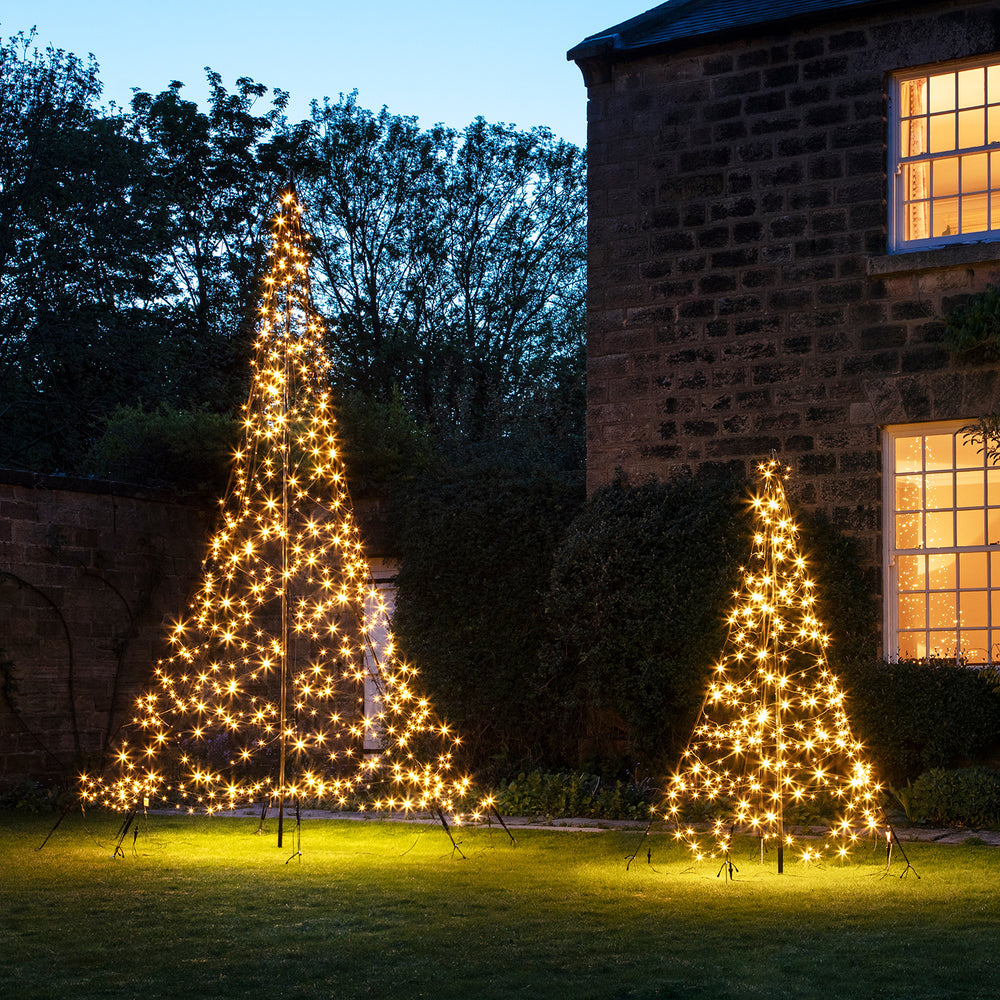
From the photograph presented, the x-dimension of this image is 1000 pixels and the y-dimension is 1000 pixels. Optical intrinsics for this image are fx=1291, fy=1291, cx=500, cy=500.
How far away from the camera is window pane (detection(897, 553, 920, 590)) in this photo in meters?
9.01

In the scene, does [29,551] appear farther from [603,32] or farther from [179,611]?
[603,32]

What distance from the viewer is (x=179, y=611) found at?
11.1m

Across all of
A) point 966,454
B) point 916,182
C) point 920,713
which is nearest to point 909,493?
point 966,454

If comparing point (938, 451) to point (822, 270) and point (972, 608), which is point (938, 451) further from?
point (822, 270)

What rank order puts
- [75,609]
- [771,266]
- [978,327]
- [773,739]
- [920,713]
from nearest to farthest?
[920,713] < [978,327] < [773,739] < [771,266] < [75,609]

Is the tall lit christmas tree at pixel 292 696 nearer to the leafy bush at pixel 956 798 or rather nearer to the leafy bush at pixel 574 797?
the leafy bush at pixel 574 797

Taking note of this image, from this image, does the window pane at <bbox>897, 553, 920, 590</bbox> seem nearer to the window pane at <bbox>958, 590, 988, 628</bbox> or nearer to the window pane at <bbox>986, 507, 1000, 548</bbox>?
the window pane at <bbox>958, 590, 988, 628</bbox>

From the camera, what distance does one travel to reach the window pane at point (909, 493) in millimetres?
9039

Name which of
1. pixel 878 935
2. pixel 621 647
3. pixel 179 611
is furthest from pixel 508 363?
pixel 878 935

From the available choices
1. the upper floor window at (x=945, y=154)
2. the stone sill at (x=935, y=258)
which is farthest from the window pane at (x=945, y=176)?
the stone sill at (x=935, y=258)

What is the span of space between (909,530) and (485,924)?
5313 millimetres

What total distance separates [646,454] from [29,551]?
4.71 meters

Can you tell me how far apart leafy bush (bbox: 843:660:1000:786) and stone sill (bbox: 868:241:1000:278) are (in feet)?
8.81

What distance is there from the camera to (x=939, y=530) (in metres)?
9.05
